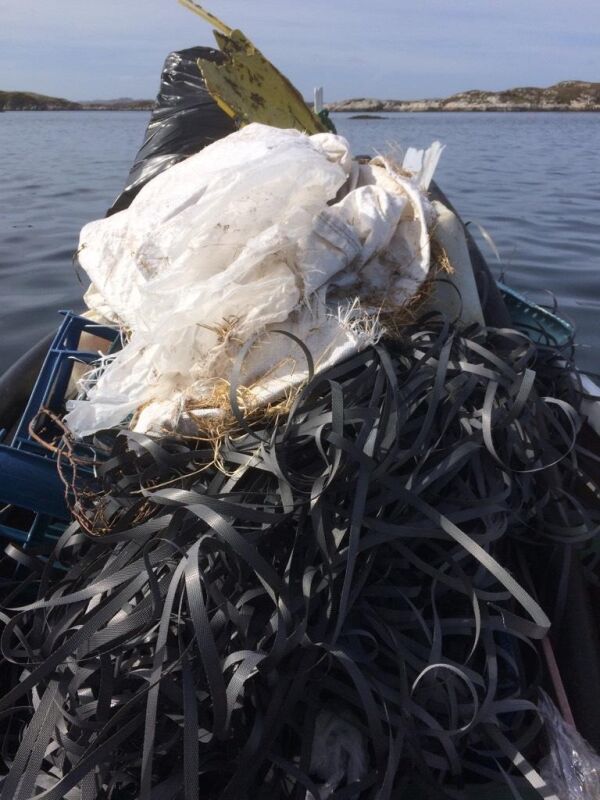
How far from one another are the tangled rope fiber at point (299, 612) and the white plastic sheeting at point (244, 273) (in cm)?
13

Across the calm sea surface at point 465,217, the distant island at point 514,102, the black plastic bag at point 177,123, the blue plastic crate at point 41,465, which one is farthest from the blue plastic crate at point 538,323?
the distant island at point 514,102

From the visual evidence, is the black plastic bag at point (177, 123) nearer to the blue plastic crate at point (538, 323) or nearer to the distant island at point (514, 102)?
the blue plastic crate at point (538, 323)

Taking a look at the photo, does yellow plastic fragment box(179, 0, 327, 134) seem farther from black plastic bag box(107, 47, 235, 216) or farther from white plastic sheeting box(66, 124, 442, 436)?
white plastic sheeting box(66, 124, 442, 436)

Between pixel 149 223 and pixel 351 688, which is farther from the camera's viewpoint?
pixel 149 223

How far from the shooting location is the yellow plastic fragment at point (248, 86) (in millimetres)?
2537

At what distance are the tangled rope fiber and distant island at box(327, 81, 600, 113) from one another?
64719mm

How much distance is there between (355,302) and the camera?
164 centimetres

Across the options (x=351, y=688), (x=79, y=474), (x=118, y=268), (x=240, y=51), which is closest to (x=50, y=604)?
(x=79, y=474)

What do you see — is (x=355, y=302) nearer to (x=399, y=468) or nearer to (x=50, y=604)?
(x=399, y=468)

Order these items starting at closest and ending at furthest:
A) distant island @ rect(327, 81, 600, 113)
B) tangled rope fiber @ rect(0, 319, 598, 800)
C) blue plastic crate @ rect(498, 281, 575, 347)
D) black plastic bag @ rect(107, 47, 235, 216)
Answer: tangled rope fiber @ rect(0, 319, 598, 800)
blue plastic crate @ rect(498, 281, 575, 347)
black plastic bag @ rect(107, 47, 235, 216)
distant island @ rect(327, 81, 600, 113)

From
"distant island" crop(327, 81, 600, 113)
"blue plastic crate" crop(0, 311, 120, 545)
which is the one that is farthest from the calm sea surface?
"distant island" crop(327, 81, 600, 113)

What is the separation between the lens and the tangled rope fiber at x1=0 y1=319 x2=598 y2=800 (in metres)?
1.13

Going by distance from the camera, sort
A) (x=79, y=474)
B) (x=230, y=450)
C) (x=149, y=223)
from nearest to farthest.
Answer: (x=230, y=450), (x=79, y=474), (x=149, y=223)

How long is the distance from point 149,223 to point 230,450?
28.1 inches
